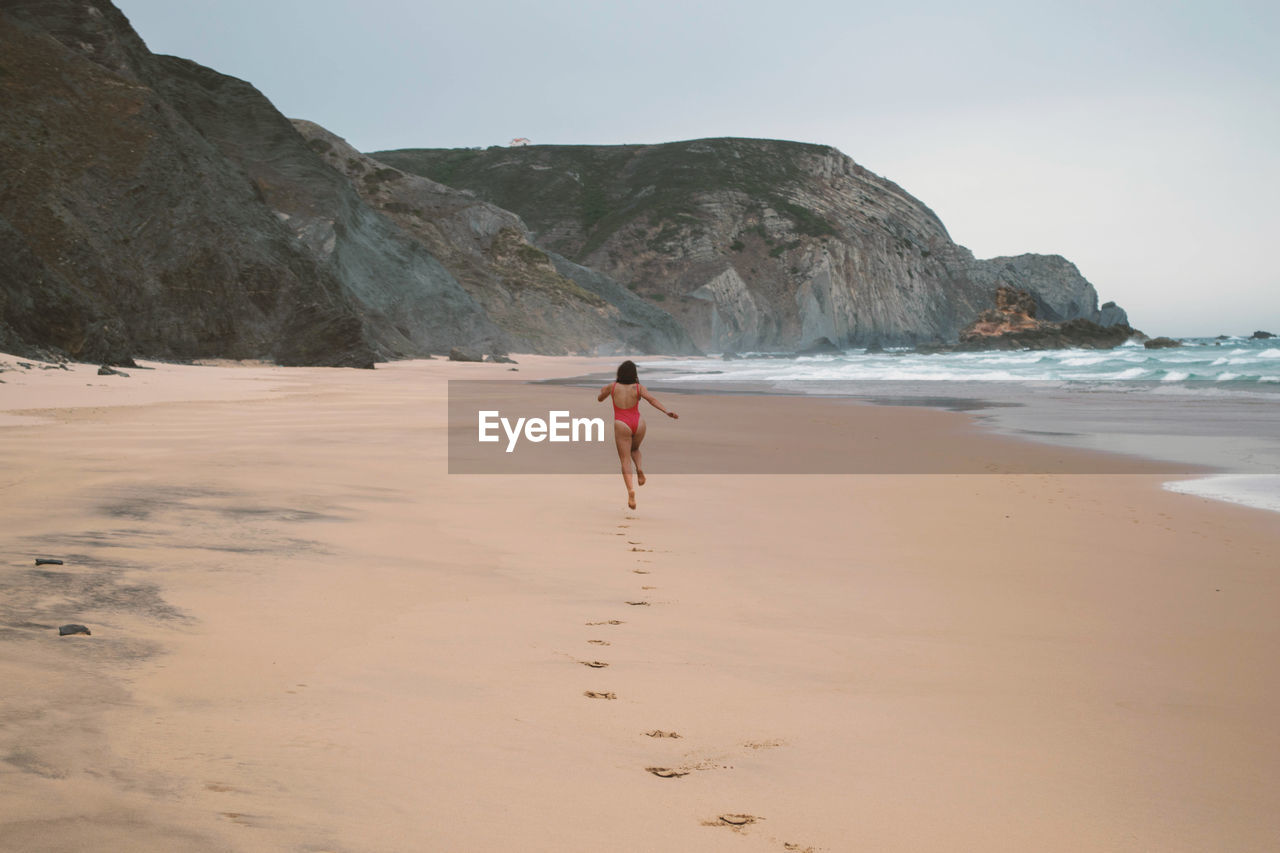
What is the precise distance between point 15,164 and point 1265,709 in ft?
84.1

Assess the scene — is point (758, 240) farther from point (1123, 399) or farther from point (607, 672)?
point (607, 672)

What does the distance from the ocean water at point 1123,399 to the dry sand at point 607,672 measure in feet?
15.2

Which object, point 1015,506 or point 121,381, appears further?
point 121,381

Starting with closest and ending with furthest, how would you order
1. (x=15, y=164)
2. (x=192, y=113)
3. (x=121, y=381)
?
(x=121, y=381) → (x=15, y=164) → (x=192, y=113)

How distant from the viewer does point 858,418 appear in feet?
57.5

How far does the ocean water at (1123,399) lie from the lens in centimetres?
1176

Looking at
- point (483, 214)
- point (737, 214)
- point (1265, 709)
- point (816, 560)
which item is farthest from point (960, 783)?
point (737, 214)

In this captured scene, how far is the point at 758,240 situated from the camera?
11294 centimetres

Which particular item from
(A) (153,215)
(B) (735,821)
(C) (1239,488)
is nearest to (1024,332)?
(A) (153,215)

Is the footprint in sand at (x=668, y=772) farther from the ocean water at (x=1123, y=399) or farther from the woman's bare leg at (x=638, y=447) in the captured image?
the ocean water at (x=1123, y=399)

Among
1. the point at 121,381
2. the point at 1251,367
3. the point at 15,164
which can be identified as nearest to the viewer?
the point at 121,381

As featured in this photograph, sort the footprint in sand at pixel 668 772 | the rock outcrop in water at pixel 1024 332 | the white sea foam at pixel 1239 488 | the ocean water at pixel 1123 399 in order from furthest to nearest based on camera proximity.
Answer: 1. the rock outcrop in water at pixel 1024 332
2. the ocean water at pixel 1123 399
3. the white sea foam at pixel 1239 488
4. the footprint in sand at pixel 668 772

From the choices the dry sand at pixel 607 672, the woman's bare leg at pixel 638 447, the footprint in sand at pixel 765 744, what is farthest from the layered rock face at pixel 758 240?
the footprint in sand at pixel 765 744

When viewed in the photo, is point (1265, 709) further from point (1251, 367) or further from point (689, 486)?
point (1251, 367)
